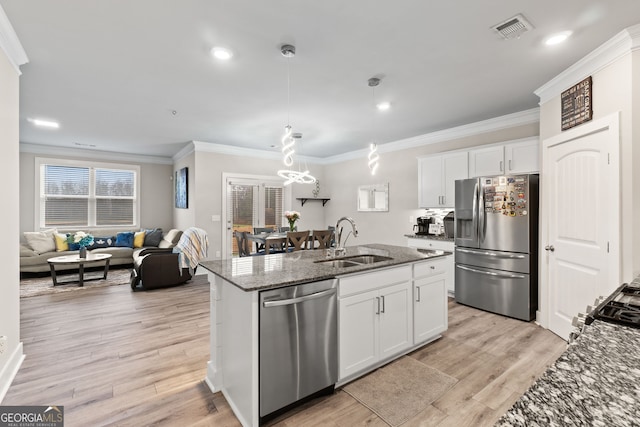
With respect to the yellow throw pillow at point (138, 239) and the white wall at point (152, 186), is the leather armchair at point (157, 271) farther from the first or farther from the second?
the white wall at point (152, 186)

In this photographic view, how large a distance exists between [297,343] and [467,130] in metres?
4.33

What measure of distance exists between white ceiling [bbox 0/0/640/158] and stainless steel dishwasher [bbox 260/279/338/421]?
1.94 metres

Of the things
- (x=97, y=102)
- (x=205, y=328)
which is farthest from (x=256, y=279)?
(x=97, y=102)

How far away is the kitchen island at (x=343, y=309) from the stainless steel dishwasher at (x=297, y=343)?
0.03 metres

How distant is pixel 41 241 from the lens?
19.0 feet

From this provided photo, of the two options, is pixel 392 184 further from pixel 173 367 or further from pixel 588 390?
pixel 588 390

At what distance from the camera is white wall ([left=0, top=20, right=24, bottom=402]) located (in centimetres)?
220

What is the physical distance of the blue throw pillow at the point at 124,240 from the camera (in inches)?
259

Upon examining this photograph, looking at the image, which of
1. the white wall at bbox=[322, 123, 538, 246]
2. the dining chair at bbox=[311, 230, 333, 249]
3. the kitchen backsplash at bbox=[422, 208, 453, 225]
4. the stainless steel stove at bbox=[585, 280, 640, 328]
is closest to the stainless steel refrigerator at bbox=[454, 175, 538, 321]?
the kitchen backsplash at bbox=[422, 208, 453, 225]

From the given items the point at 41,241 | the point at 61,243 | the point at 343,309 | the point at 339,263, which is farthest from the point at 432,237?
the point at 41,241

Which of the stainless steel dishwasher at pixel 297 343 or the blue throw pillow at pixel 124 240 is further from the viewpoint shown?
the blue throw pillow at pixel 124 240

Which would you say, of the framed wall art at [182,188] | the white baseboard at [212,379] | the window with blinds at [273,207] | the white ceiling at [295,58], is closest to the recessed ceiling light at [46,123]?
the white ceiling at [295,58]

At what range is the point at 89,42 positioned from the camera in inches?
97.5

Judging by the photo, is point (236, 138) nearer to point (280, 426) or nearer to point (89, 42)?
point (89, 42)
